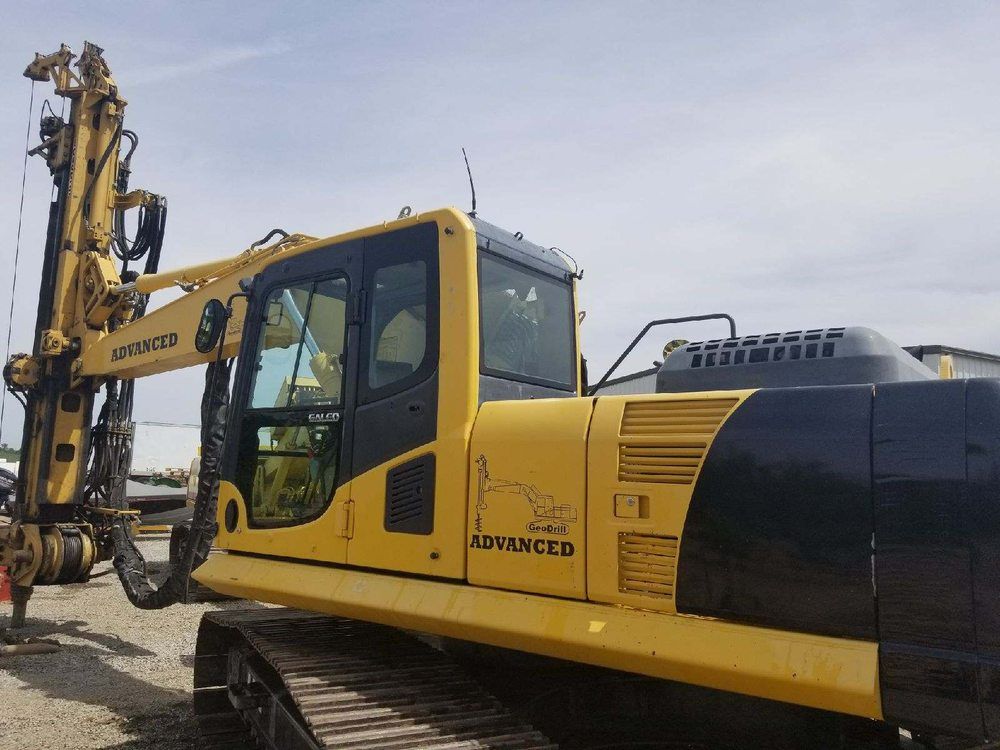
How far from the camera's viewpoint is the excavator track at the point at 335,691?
312 cm

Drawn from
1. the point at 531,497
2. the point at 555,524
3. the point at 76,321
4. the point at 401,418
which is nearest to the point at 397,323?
the point at 401,418

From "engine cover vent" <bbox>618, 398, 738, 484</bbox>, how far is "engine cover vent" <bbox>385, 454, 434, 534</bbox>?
0.90 m

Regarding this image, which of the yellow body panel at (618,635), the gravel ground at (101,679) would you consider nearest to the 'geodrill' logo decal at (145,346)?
the gravel ground at (101,679)

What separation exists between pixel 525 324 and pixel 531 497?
1.17 m

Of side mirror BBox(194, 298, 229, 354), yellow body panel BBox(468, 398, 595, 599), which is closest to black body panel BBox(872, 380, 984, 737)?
yellow body panel BBox(468, 398, 595, 599)

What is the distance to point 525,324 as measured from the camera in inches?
162

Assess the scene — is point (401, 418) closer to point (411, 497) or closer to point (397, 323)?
point (411, 497)

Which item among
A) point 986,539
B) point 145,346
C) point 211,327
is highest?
point 145,346

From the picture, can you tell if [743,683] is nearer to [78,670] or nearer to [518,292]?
[518,292]

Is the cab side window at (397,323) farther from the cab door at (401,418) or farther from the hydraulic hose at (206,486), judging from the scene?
the hydraulic hose at (206,486)

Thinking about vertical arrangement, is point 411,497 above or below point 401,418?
below

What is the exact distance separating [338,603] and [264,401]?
4.12 ft

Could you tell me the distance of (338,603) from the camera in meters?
3.68

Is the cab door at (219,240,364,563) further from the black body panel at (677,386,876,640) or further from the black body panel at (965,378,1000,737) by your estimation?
the black body panel at (965,378,1000,737)
